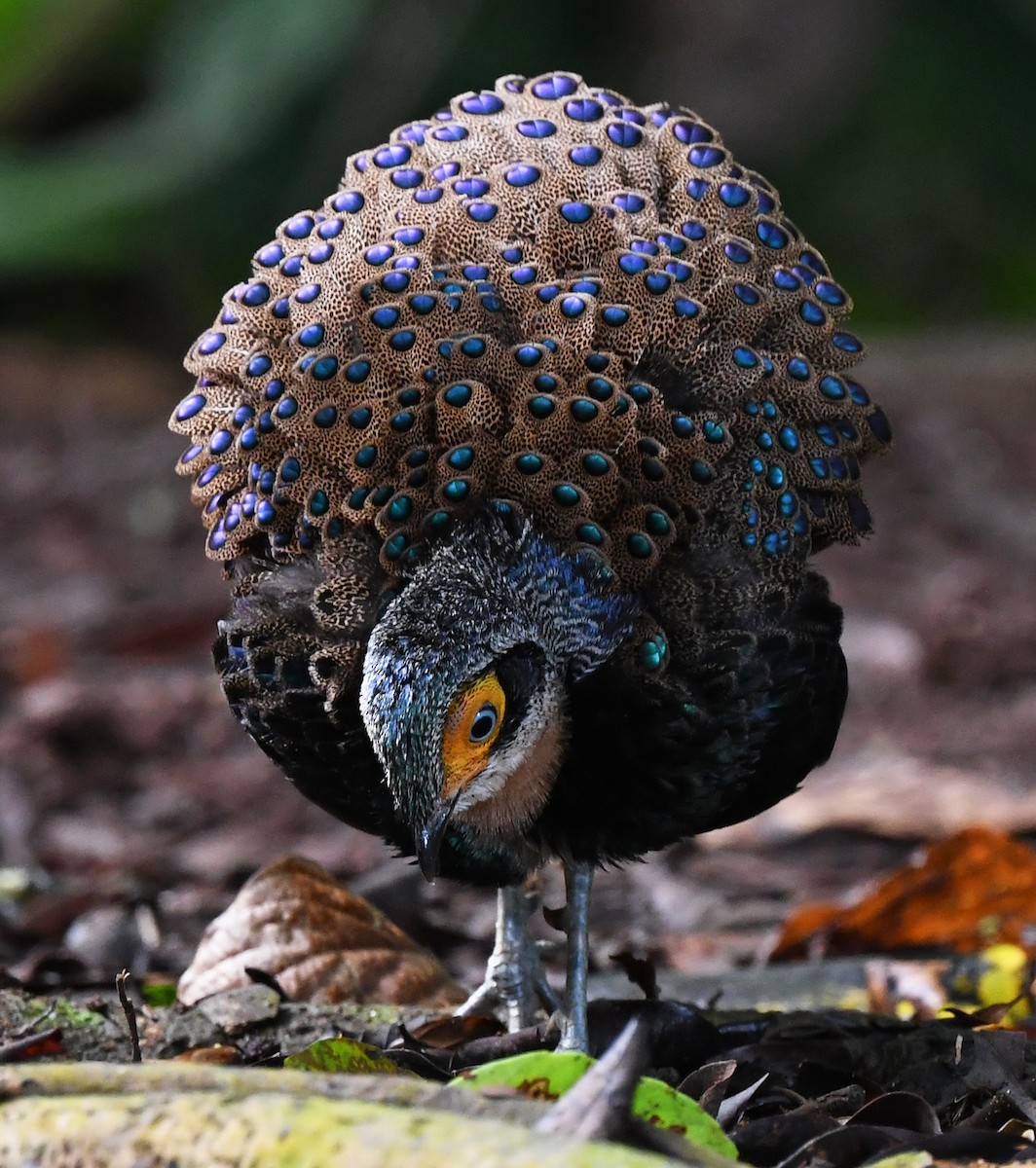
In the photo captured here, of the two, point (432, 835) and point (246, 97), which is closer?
point (432, 835)

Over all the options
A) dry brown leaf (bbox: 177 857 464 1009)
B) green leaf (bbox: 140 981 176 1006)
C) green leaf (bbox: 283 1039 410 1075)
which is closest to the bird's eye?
green leaf (bbox: 283 1039 410 1075)

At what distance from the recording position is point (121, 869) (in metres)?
6.12

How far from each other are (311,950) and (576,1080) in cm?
192

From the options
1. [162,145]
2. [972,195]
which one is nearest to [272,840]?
[162,145]

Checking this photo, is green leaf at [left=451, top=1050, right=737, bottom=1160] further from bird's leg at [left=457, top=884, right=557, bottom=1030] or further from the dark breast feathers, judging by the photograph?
bird's leg at [left=457, top=884, right=557, bottom=1030]

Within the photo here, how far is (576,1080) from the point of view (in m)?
2.61

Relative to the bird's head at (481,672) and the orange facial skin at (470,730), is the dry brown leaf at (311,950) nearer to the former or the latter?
the bird's head at (481,672)

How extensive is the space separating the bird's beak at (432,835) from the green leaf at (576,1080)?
0.74 meters

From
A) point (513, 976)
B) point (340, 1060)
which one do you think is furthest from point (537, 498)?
point (513, 976)

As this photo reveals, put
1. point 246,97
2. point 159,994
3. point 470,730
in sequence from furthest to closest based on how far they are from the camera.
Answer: point 246,97 < point 159,994 < point 470,730

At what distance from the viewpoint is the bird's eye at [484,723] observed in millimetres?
3459

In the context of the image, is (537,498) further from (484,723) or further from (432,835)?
(432,835)

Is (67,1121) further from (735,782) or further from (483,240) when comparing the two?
(483,240)

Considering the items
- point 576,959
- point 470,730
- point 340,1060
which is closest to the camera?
point 340,1060
